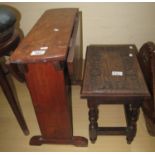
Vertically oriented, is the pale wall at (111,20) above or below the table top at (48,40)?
below

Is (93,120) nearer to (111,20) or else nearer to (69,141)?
(69,141)

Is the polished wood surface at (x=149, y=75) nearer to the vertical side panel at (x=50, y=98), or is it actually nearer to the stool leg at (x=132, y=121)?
the stool leg at (x=132, y=121)

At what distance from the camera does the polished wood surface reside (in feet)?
3.91

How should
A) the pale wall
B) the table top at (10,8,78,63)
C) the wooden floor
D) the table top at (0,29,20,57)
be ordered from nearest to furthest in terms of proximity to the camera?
the table top at (10,8,78,63) < the table top at (0,29,20,57) < the wooden floor < the pale wall

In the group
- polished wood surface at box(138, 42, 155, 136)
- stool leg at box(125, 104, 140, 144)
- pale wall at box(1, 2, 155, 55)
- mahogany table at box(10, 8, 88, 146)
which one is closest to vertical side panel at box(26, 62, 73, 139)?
mahogany table at box(10, 8, 88, 146)

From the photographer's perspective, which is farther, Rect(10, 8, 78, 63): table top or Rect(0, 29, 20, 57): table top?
Rect(0, 29, 20, 57): table top

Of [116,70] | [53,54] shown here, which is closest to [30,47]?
[53,54]

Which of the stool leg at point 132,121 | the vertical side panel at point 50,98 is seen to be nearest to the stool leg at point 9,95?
the vertical side panel at point 50,98

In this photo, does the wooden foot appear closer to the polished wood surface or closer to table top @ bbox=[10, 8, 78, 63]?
the polished wood surface

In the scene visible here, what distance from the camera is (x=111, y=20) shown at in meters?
1.75

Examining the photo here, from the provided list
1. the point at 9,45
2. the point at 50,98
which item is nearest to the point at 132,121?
the point at 50,98

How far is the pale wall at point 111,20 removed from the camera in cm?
168

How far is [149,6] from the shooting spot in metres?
1.65

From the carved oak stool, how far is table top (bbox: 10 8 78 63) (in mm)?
290
